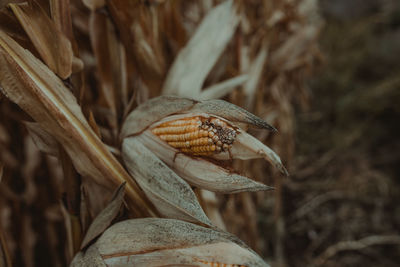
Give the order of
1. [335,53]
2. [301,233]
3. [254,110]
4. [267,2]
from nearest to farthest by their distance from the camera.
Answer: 1. [254,110]
2. [267,2]
3. [301,233]
4. [335,53]

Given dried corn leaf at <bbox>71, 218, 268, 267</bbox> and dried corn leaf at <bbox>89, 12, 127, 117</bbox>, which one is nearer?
dried corn leaf at <bbox>71, 218, 268, 267</bbox>

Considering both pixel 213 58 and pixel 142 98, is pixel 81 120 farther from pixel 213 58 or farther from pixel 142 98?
pixel 213 58

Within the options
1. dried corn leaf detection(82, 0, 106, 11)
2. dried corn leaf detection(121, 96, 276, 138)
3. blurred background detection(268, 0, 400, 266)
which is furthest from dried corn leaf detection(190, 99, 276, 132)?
blurred background detection(268, 0, 400, 266)

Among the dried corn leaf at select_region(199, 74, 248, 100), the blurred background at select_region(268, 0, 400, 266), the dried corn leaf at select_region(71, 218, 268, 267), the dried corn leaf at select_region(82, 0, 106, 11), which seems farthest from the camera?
the blurred background at select_region(268, 0, 400, 266)

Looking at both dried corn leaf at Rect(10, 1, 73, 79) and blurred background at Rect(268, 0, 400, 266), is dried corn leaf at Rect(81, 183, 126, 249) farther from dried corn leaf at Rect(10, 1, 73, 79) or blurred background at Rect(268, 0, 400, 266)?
blurred background at Rect(268, 0, 400, 266)

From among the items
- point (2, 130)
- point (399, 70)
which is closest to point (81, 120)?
point (2, 130)

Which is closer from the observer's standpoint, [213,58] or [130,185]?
[130,185]
